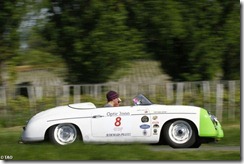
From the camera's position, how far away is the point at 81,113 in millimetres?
9625

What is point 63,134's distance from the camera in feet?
31.6

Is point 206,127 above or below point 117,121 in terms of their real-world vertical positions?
below

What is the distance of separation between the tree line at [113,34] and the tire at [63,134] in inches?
270

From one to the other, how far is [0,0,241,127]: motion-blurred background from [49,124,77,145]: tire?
19.1ft

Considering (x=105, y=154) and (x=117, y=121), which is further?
(x=117, y=121)

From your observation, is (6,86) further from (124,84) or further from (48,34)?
(124,84)

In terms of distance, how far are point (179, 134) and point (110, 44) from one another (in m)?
7.26

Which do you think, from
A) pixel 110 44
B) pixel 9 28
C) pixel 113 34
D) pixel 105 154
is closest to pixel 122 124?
pixel 105 154

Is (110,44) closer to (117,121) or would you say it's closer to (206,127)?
(117,121)

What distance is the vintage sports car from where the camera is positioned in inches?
368

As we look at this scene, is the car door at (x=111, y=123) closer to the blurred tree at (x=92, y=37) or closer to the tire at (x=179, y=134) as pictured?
the tire at (x=179, y=134)

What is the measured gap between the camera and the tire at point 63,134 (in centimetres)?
958

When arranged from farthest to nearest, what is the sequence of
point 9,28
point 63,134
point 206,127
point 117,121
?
point 9,28
point 63,134
point 117,121
point 206,127

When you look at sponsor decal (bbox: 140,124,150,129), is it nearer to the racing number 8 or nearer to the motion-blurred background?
the racing number 8
